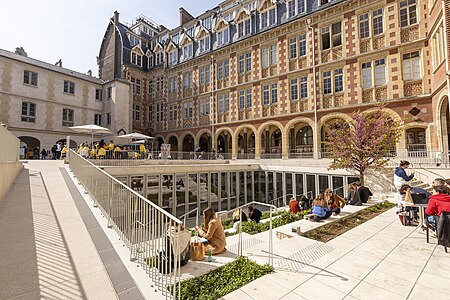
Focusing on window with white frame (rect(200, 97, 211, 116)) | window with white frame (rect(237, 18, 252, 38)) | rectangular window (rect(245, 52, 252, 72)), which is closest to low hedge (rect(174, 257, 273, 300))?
rectangular window (rect(245, 52, 252, 72))

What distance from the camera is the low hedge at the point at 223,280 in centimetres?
331

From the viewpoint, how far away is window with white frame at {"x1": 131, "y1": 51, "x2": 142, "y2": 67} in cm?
3256

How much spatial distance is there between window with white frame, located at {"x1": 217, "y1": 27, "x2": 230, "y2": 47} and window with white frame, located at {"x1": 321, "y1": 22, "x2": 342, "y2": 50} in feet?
36.5

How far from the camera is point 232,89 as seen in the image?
2548cm

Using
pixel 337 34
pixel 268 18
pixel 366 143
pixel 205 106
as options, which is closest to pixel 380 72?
pixel 337 34

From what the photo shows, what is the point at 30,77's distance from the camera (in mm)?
23734

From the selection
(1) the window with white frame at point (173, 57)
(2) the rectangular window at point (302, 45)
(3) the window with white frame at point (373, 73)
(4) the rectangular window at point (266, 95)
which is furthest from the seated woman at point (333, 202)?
(1) the window with white frame at point (173, 57)

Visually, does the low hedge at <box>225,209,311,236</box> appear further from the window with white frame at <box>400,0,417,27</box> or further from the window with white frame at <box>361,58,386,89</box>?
the window with white frame at <box>400,0,417,27</box>

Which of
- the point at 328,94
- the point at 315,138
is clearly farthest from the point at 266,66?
the point at 315,138

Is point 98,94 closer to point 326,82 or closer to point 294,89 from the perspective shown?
point 294,89

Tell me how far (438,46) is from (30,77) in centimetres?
3510

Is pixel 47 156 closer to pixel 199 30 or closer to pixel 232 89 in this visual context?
pixel 232 89

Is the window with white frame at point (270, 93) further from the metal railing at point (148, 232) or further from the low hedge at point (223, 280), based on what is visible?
the low hedge at point (223, 280)

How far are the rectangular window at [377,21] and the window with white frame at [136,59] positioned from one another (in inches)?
1150
